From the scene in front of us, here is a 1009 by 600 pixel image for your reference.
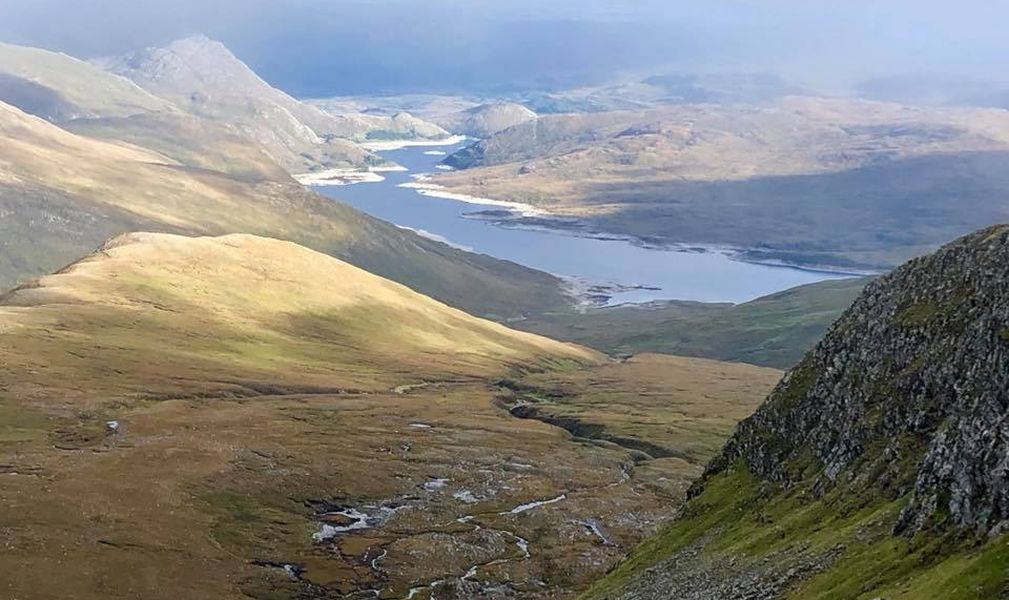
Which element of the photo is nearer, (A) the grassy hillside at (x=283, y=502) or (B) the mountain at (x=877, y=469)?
(B) the mountain at (x=877, y=469)

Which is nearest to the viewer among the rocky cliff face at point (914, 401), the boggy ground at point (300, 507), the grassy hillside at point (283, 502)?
the rocky cliff face at point (914, 401)

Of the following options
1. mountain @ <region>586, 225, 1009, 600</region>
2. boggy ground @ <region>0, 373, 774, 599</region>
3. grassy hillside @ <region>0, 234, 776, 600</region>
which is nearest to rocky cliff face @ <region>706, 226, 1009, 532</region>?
mountain @ <region>586, 225, 1009, 600</region>

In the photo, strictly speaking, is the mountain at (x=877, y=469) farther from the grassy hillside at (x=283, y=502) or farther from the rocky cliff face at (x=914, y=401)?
the grassy hillside at (x=283, y=502)

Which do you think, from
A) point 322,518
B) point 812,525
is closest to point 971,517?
point 812,525

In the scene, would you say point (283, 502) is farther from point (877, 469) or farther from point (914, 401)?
point (877, 469)

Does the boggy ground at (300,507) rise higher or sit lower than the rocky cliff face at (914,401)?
lower

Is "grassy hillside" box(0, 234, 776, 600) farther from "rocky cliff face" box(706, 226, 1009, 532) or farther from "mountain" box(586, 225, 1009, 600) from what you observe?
"rocky cliff face" box(706, 226, 1009, 532)

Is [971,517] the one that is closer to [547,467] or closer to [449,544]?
[449,544]

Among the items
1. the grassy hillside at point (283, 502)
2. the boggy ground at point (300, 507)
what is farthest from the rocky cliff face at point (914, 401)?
the grassy hillside at point (283, 502)
